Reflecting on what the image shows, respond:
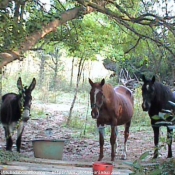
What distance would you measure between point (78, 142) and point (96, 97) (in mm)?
2898

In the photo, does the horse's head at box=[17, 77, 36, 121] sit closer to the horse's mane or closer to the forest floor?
the forest floor

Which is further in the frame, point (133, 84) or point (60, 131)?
point (133, 84)

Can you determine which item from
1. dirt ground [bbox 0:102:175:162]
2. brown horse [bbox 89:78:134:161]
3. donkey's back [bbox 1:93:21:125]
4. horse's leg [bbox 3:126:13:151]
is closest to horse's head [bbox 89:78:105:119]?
brown horse [bbox 89:78:134:161]

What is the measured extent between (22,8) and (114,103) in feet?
7.99

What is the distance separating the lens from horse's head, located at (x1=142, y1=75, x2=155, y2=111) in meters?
7.18

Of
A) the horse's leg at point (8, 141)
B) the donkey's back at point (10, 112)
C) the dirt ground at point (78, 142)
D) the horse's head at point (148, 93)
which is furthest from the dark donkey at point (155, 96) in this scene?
the horse's leg at point (8, 141)

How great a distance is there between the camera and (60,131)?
1092 cm

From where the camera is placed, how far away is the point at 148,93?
23.7 ft

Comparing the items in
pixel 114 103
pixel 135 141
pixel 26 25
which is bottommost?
pixel 135 141

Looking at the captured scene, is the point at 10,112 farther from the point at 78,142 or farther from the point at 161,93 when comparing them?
the point at 161,93

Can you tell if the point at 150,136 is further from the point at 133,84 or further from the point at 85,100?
the point at 85,100

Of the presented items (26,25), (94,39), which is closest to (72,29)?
(94,39)

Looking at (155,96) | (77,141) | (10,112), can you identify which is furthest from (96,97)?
(77,141)

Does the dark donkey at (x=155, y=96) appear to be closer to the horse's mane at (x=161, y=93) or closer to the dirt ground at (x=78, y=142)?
the horse's mane at (x=161, y=93)
